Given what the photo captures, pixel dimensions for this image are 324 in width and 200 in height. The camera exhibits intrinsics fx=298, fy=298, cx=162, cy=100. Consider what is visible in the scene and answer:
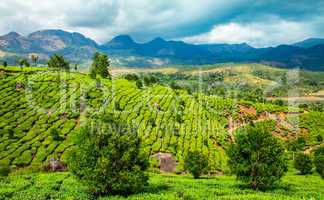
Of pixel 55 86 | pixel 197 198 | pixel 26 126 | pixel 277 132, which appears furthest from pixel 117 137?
pixel 277 132

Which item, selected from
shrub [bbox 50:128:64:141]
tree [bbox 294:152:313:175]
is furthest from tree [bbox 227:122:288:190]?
shrub [bbox 50:128:64:141]

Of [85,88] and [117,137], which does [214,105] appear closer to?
[85,88]

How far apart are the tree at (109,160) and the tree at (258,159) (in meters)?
14.0

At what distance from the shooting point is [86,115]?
101625mm

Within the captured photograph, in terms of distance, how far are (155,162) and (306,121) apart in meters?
109

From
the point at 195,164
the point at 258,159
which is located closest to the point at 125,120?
the point at 195,164

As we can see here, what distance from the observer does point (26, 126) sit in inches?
3526

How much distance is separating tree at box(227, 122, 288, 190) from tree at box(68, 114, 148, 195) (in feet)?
46.0

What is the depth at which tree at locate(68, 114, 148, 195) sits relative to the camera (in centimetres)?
3228

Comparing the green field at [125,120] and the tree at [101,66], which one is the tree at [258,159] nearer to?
the green field at [125,120]

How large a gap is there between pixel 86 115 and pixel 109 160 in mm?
72112

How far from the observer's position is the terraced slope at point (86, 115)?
8202 cm

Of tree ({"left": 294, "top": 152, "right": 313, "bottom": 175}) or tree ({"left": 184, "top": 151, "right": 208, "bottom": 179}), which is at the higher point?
tree ({"left": 184, "top": 151, "right": 208, "bottom": 179})

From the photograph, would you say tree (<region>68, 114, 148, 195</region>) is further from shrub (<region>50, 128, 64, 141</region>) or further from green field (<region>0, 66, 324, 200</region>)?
shrub (<region>50, 128, 64, 141</region>)
